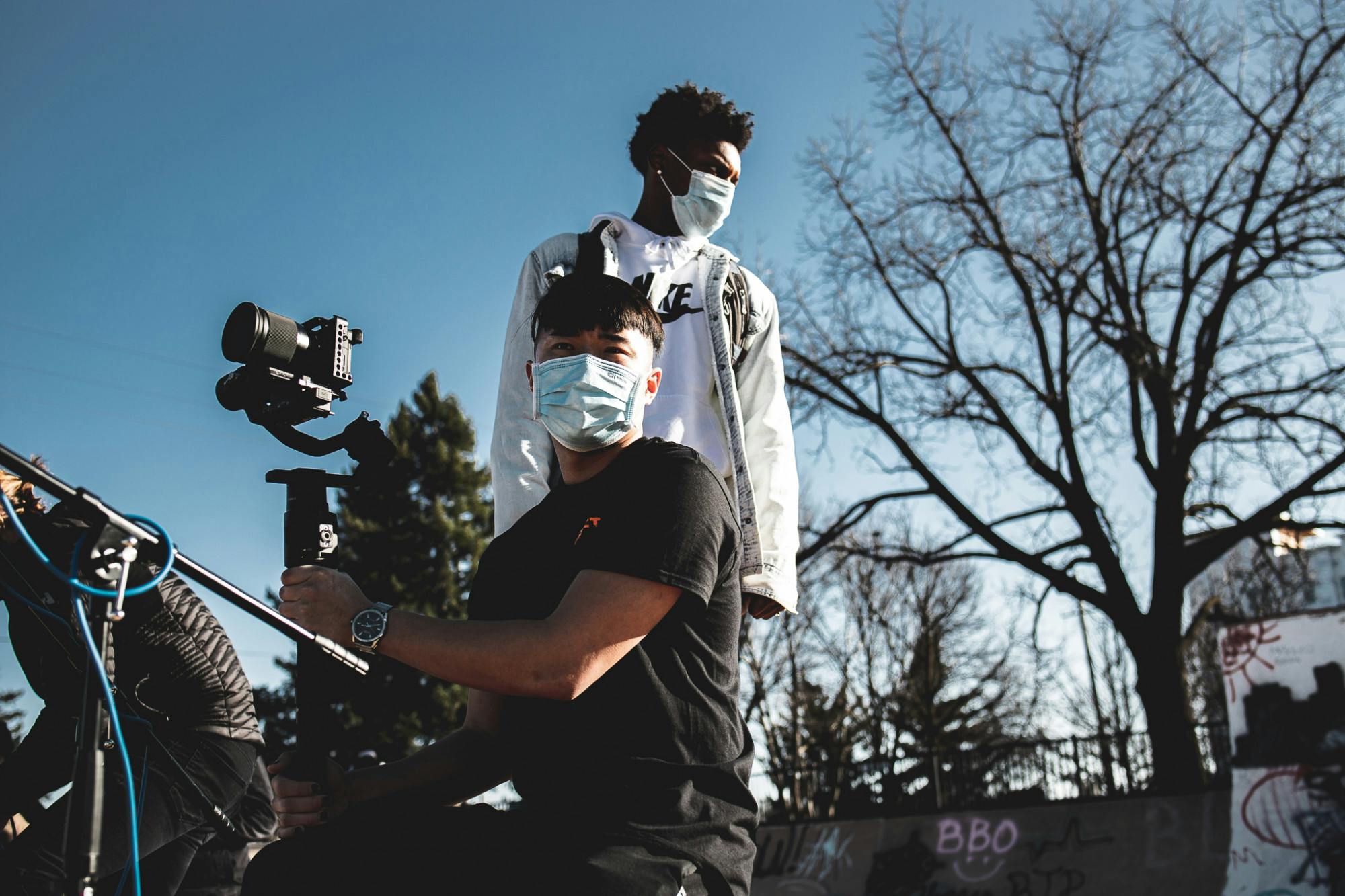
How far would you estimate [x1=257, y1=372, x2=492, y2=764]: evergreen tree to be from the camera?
89.6ft

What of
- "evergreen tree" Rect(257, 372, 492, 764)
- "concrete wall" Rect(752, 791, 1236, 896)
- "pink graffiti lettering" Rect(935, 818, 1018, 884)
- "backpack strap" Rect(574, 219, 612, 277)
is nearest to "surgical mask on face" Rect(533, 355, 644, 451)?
"backpack strap" Rect(574, 219, 612, 277)

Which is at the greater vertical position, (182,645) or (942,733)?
(942,733)

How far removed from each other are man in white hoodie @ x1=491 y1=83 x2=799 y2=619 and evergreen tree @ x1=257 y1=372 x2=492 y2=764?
74.4ft

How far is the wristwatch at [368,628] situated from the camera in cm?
A: 182

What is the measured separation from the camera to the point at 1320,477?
13.1 m

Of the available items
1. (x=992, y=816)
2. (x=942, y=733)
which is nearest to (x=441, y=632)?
(x=992, y=816)

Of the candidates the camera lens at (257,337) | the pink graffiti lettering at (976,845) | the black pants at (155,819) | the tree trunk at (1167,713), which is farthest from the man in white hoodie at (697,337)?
the tree trunk at (1167,713)

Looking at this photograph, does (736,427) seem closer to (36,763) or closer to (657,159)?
(657,159)

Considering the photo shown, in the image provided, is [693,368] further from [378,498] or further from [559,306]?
[378,498]

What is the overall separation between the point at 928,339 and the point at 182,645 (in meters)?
13.8

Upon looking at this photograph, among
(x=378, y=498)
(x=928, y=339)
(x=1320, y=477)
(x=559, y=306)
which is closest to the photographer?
(x=559, y=306)

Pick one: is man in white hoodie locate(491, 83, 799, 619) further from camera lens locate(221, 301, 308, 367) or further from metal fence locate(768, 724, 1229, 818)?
metal fence locate(768, 724, 1229, 818)

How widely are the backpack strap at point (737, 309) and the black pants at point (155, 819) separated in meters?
2.16

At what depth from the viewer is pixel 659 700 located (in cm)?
189
